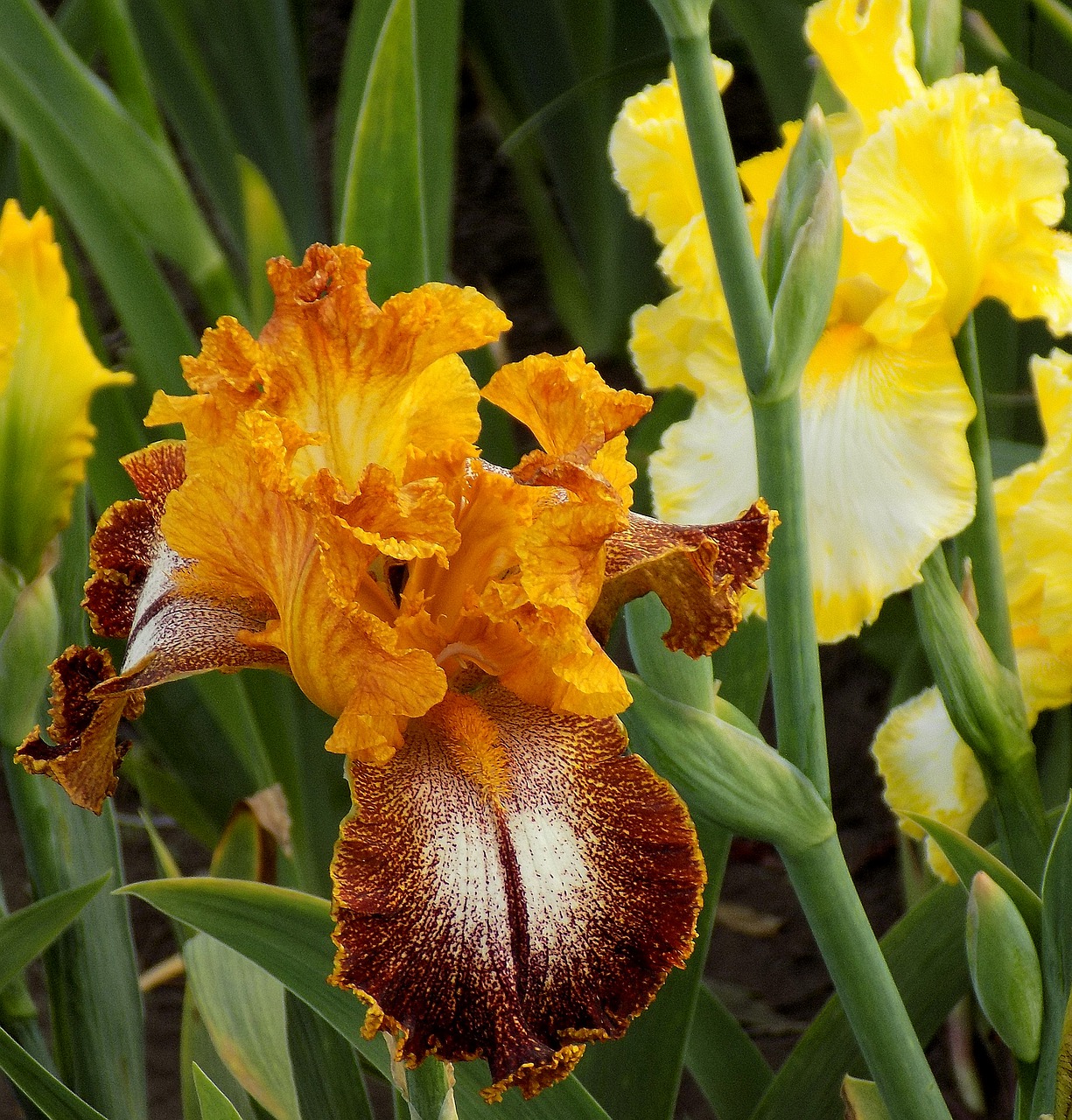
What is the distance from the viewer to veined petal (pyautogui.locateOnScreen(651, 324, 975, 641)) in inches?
22.7

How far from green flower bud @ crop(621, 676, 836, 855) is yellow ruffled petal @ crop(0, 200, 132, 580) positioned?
31 centimetres

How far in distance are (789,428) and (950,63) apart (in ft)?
0.85

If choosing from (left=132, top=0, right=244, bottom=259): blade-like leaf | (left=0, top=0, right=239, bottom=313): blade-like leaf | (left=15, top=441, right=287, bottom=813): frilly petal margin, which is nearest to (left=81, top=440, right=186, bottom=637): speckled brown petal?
(left=15, top=441, right=287, bottom=813): frilly petal margin

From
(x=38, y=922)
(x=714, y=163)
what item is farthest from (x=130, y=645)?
(x=714, y=163)

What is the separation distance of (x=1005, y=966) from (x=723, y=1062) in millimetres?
397

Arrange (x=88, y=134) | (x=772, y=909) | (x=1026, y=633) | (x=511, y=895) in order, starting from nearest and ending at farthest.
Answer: (x=511, y=895), (x=1026, y=633), (x=88, y=134), (x=772, y=909)

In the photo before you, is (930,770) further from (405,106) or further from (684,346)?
(405,106)

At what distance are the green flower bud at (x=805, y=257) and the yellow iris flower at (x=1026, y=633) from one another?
0.63 feet

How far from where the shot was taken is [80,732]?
1.50 ft

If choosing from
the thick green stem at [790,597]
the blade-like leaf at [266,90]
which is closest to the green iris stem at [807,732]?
the thick green stem at [790,597]

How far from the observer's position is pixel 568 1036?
39 cm

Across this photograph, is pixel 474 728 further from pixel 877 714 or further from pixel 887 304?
pixel 877 714

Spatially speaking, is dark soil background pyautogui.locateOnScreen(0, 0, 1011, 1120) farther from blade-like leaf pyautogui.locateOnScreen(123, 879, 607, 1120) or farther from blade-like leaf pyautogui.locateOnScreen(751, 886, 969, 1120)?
blade-like leaf pyautogui.locateOnScreen(123, 879, 607, 1120)

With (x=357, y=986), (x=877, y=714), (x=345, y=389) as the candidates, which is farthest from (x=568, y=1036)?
(x=877, y=714)
